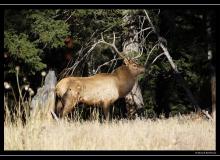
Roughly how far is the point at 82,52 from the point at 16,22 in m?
2.14

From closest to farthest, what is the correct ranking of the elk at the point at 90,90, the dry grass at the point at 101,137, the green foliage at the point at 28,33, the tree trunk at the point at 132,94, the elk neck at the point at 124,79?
the dry grass at the point at 101,137 < the elk at the point at 90,90 < the elk neck at the point at 124,79 < the green foliage at the point at 28,33 < the tree trunk at the point at 132,94

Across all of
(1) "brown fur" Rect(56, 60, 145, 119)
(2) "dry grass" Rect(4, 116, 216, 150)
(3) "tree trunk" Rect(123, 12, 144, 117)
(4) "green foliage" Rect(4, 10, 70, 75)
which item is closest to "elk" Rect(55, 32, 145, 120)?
(1) "brown fur" Rect(56, 60, 145, 119)

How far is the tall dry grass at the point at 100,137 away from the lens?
949 cm

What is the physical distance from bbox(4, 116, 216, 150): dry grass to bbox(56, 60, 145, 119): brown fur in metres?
2.70

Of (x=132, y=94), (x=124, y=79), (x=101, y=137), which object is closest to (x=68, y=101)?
(x=124, y=79)

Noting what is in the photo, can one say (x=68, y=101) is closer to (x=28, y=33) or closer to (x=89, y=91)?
(x=89, y=91)

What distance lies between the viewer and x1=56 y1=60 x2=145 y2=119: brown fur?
547 inches

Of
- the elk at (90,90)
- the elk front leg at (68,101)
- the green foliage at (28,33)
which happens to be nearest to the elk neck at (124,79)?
the elk at (90,90)

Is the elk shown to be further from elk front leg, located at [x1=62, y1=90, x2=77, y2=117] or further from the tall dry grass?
the tall dry grass

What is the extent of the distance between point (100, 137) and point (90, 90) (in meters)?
4.08

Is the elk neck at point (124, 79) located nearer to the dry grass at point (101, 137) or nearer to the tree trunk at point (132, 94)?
the tree trunk at point (132, 94)

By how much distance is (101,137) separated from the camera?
10.1 m
